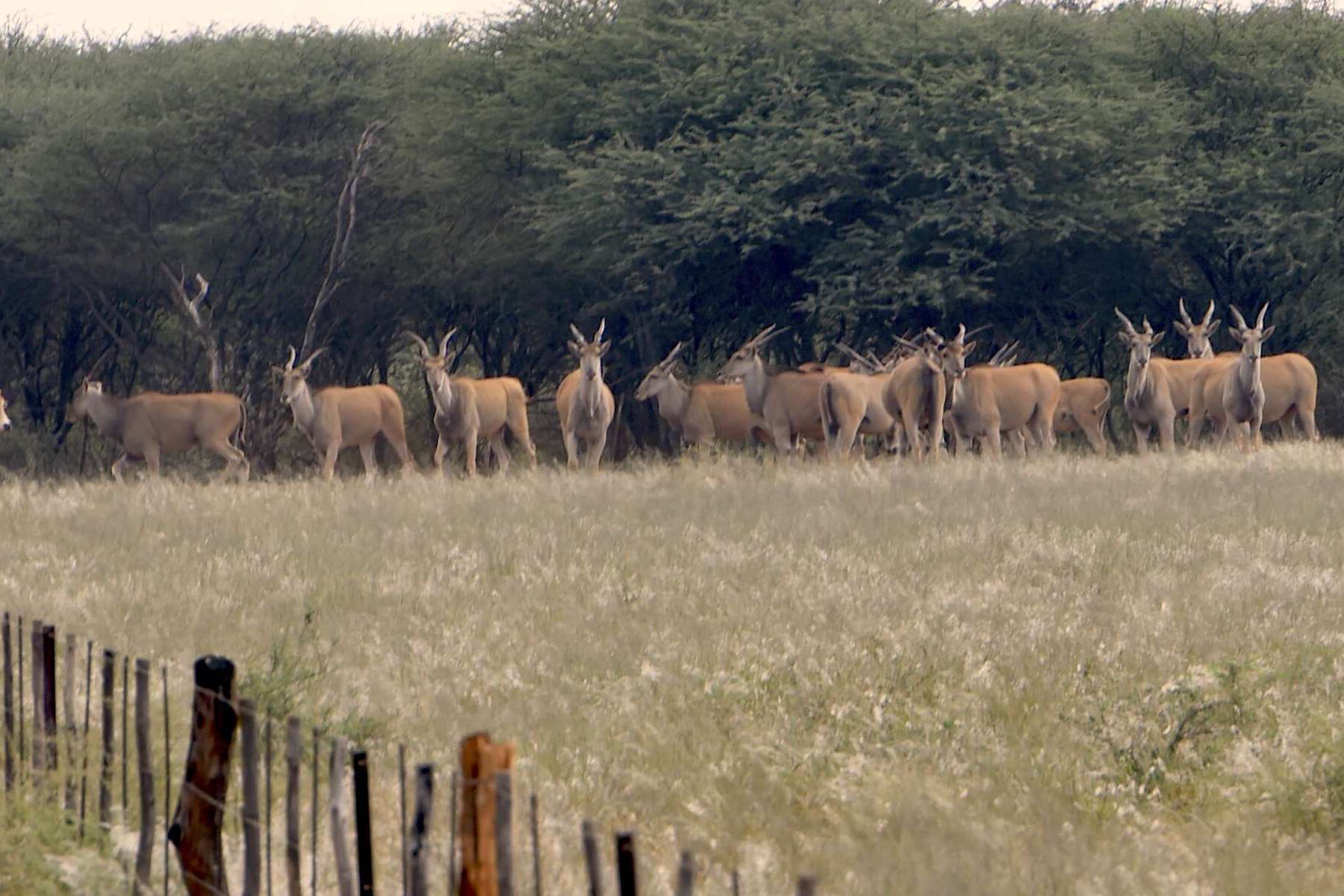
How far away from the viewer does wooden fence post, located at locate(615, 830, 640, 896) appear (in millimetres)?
3627

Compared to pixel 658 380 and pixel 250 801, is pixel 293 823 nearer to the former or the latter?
pixel 250 801

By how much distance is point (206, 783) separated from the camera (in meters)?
5.16

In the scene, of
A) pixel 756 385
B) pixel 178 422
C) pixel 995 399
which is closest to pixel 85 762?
pixel 178 422

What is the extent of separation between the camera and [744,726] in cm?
802

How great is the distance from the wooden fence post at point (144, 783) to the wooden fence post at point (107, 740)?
0.12 metres

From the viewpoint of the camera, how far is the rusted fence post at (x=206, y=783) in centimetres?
508

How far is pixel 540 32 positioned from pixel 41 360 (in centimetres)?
1302

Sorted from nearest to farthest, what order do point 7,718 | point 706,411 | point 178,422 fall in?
→ point 7,718 < point 178,422 < point 706,411

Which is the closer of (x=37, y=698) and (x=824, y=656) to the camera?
(x=37, y=698)

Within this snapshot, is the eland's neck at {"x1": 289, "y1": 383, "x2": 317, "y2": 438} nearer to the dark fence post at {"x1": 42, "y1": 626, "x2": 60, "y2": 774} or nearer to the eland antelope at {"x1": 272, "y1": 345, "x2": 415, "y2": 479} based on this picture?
the eland antelope at {"x1": 272, "y1": 345, "x2": 415, "y2": 479}

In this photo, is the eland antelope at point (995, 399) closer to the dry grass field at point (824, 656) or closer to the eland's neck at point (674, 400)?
the eland's neck at point (674, 400)

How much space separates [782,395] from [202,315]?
1104 centimetres

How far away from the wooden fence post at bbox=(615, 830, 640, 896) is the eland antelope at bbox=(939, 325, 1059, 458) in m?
19.7

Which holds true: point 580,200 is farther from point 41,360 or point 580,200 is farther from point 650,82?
point 41,360
